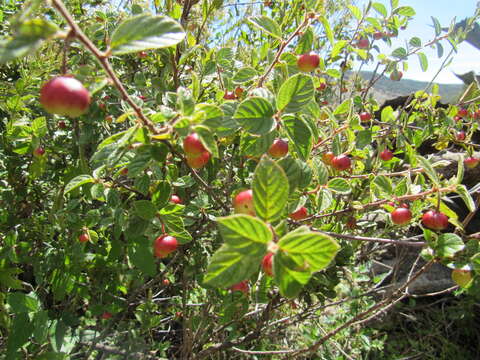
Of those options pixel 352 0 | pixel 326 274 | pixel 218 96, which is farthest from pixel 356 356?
pixel 352 0

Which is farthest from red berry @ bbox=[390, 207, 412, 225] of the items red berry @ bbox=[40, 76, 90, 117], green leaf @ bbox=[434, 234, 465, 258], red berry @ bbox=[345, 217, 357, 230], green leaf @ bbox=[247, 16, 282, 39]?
red berry @ bbox=[40, 76, 90, 117]

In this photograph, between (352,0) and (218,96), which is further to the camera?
(352,0)

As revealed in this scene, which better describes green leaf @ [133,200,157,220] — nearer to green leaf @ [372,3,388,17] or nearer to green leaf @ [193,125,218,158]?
green leaf @ [193,125,218,158]

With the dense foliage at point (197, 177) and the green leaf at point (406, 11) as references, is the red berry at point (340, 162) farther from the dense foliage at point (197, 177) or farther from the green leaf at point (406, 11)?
the green leaf at point (406, 11)

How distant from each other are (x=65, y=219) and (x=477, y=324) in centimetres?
365

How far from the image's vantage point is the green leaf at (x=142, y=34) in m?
0.61

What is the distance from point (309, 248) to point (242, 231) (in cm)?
12

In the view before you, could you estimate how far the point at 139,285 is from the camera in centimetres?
179

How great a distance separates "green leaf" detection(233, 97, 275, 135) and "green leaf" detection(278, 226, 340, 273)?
1.03 ft

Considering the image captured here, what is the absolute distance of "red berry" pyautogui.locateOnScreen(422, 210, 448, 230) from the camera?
1.00 meters

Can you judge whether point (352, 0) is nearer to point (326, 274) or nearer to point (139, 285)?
point (326, 274)

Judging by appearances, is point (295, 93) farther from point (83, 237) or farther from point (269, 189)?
point (83, 237)

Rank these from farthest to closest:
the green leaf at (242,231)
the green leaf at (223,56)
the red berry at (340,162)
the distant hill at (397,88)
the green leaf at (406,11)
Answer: the distant hill at (397,88), the green leaf at (406,11), the green leaf at (223,56), the red berry at (340,162), the green leaf at (242,231)

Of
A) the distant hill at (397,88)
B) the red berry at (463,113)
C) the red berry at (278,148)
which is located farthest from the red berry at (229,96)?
the distant hill at (397,88)
